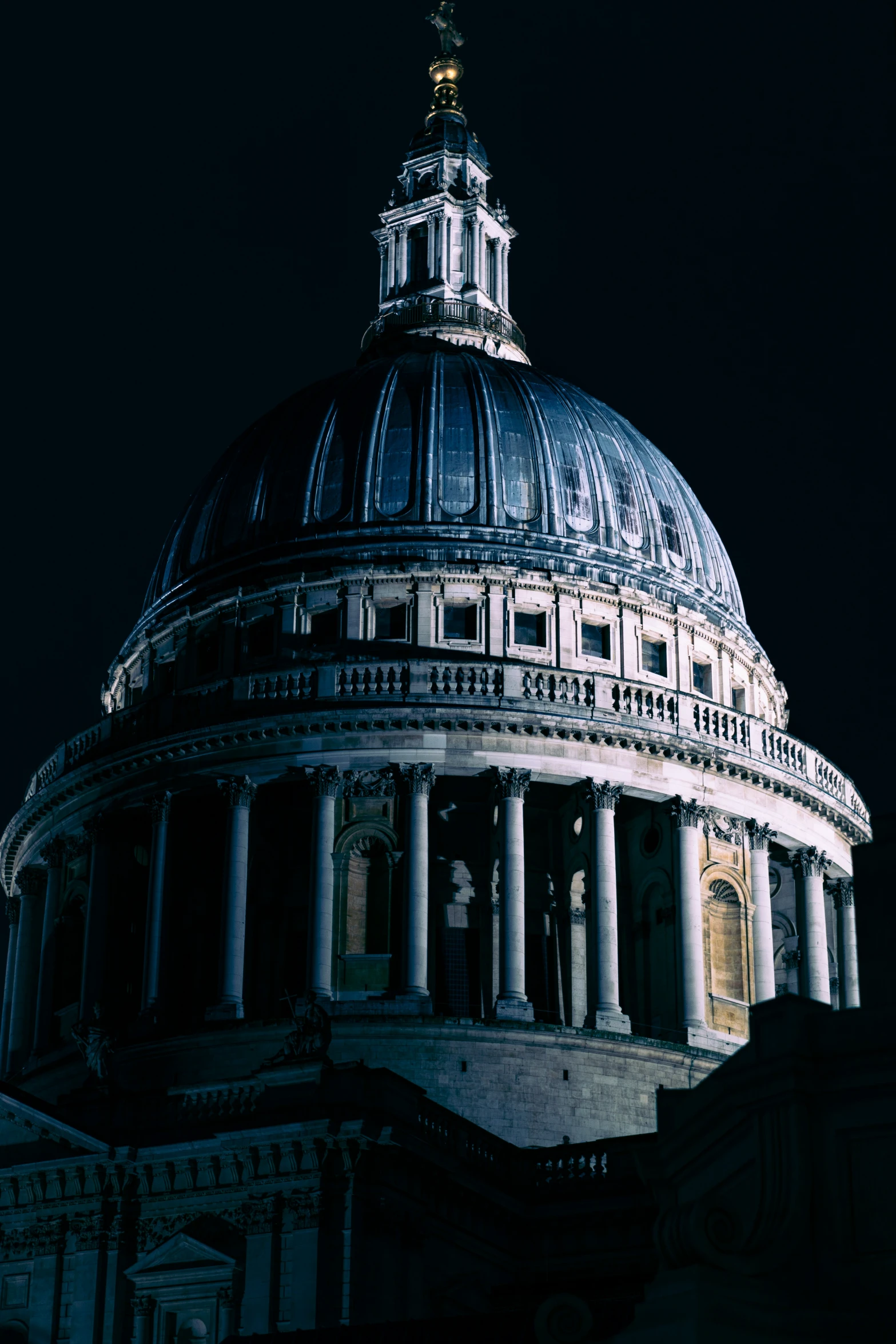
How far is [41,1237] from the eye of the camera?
1730 inches

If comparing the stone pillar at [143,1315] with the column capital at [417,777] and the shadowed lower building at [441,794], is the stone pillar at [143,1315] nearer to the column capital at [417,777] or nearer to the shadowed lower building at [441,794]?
the shadowed lower building at [441,794]

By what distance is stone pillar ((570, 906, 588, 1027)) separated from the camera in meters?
58.9

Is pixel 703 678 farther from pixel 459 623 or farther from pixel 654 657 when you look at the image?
pixel 459 623

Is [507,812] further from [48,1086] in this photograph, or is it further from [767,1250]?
[767,1250]

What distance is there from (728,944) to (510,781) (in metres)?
8.29

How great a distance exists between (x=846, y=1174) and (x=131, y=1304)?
2549cm

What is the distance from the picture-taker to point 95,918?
203ft

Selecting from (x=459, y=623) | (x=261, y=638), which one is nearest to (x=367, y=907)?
(x=459, y=623)

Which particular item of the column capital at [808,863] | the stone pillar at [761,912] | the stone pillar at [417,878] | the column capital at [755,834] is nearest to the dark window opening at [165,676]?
the stone pillar at [417,878]

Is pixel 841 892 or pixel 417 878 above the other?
pixel 841 892

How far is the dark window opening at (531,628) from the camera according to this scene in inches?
2518

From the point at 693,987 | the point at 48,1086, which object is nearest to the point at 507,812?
the point at 693,987

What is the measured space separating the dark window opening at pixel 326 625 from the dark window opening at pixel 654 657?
916 centimetres

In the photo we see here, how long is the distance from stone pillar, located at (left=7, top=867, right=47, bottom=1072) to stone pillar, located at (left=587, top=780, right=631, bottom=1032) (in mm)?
17696
